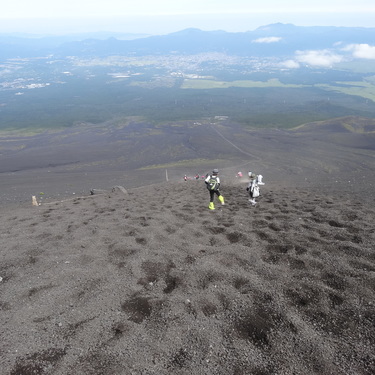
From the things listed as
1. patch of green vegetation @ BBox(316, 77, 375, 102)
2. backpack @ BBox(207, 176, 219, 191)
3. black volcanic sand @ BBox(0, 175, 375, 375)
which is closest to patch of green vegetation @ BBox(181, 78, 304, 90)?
patch of green vegetation @ BBox(316, 77, 375, 102)

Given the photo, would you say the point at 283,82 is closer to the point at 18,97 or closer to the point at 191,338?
the point at 18,97

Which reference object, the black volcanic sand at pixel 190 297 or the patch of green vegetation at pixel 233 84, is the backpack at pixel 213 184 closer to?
the black volcanic sand at pixel 190 297

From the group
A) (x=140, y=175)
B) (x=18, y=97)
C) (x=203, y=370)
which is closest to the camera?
(x=203, y=370)

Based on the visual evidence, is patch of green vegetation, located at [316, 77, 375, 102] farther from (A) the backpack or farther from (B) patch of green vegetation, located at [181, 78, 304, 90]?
(A) the backpack

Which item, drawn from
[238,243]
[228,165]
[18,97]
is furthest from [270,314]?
[18,97]

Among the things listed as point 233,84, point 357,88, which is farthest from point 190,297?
point 357,88

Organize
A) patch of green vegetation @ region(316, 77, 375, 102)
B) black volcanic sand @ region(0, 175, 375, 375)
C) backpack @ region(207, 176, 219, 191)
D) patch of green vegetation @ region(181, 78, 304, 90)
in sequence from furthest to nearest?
patch of green vegetation @ region(181, 78, 304, 90)
patch of green vegetation @ region(316, 77, 375, 102)
backpack @ region(207, 176, 219, 191)
black volcanic sand @ region(0, 175, 375, 375)

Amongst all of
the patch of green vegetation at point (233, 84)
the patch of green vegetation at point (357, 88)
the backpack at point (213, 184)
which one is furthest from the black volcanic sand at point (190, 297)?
the patch of green vegetation at point (233, 84)

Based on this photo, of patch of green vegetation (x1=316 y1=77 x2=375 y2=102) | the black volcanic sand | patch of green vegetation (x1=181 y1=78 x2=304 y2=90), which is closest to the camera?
the black volcanic sand

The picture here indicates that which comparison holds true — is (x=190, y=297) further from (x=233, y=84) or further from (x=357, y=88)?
(x=357, y=88)
